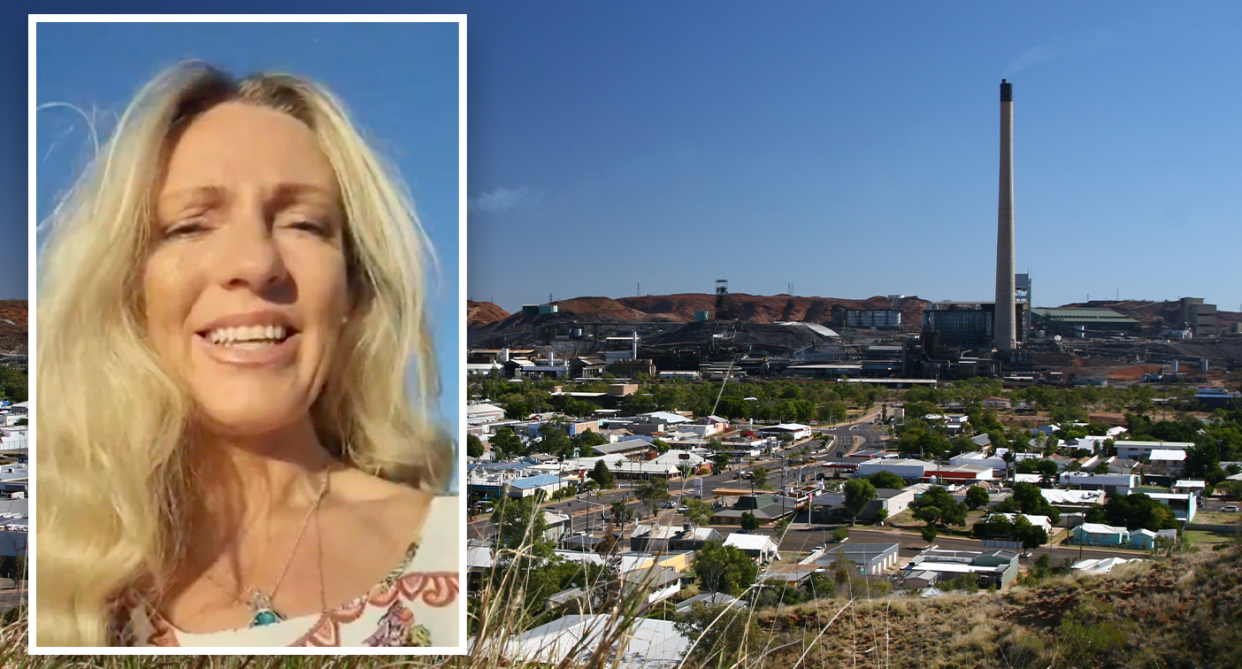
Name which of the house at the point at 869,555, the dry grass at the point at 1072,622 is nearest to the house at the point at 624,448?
the house at the point at 869,555

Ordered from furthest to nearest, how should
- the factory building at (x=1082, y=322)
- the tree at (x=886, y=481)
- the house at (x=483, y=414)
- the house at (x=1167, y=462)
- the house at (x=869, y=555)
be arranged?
the factory building at (x=1082, y=322), the house at (x=483, y=414), the house at (x=1167, y=462), the tree at (x=886, y=481), the house at (x=869, y=555)

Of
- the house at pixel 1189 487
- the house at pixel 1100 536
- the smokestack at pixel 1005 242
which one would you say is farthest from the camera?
the smokestack at pixel 1005 242

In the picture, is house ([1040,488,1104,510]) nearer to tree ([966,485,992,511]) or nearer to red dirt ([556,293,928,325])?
tree ([966,485,992,511])

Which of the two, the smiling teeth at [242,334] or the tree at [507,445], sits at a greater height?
the smiling teeth at [242,334]

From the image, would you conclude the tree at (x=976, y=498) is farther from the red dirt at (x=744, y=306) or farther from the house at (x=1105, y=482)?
the red dirt at (x=744, y=306)

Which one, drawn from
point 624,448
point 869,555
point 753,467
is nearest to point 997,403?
point 753,467

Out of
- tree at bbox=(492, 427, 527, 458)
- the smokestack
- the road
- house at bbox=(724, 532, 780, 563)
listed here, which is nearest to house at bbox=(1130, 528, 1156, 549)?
the road

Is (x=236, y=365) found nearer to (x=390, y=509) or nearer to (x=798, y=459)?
(x=390, y=509)
